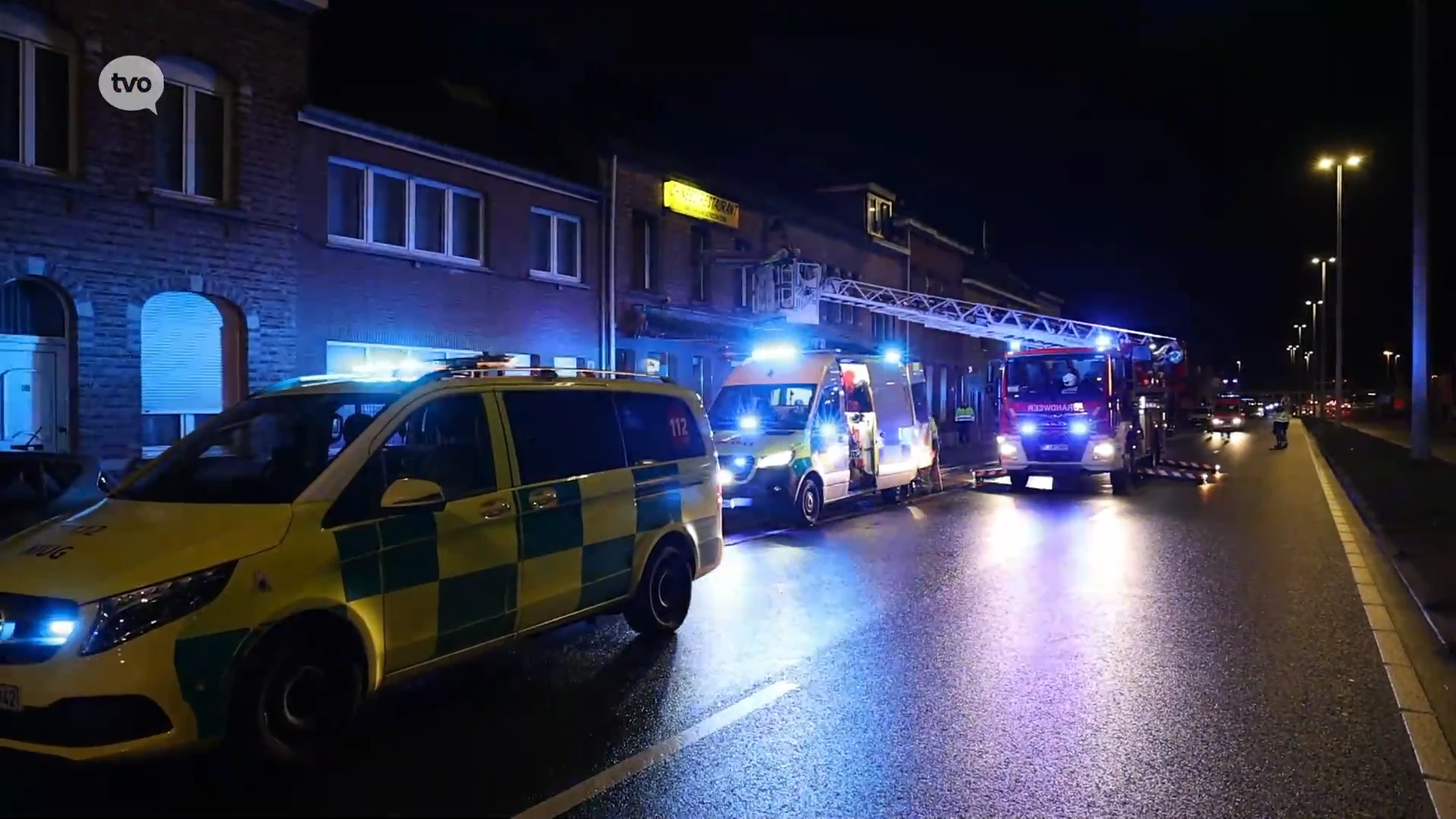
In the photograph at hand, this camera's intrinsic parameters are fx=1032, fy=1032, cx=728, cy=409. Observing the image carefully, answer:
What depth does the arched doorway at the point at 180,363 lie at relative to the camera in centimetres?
1338

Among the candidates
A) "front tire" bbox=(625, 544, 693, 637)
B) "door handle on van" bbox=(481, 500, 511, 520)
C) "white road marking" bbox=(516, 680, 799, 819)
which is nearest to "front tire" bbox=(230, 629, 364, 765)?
"door handle on van" bbox=(481, 500, 511, 520)

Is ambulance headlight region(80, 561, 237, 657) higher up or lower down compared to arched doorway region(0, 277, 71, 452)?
lower down

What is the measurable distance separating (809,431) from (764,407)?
98 centimetres

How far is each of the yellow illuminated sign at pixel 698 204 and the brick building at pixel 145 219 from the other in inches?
377

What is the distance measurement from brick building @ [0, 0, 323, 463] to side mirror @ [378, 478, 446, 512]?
9.39 metres

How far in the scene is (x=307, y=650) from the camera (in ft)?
15.8

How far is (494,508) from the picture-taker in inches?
229

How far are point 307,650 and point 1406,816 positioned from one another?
498 centimetres

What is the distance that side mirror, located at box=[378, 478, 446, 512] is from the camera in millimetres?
5016

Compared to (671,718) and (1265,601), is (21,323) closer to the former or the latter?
(671,718)

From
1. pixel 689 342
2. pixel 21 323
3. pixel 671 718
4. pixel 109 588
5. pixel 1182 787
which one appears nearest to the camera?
pixel 109 588

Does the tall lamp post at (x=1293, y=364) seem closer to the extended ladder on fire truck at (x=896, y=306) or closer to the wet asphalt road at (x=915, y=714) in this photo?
the extended ladder on fire truck at (x=896, y=306)

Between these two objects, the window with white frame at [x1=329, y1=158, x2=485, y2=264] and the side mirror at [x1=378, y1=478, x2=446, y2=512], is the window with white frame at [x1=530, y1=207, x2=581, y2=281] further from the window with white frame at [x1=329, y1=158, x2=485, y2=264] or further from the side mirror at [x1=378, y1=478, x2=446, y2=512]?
the side mirror at [x1=378, y1=478, x2=446, y2=512]

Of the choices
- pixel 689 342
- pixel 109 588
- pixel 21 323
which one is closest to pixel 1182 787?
pixel 109 588
